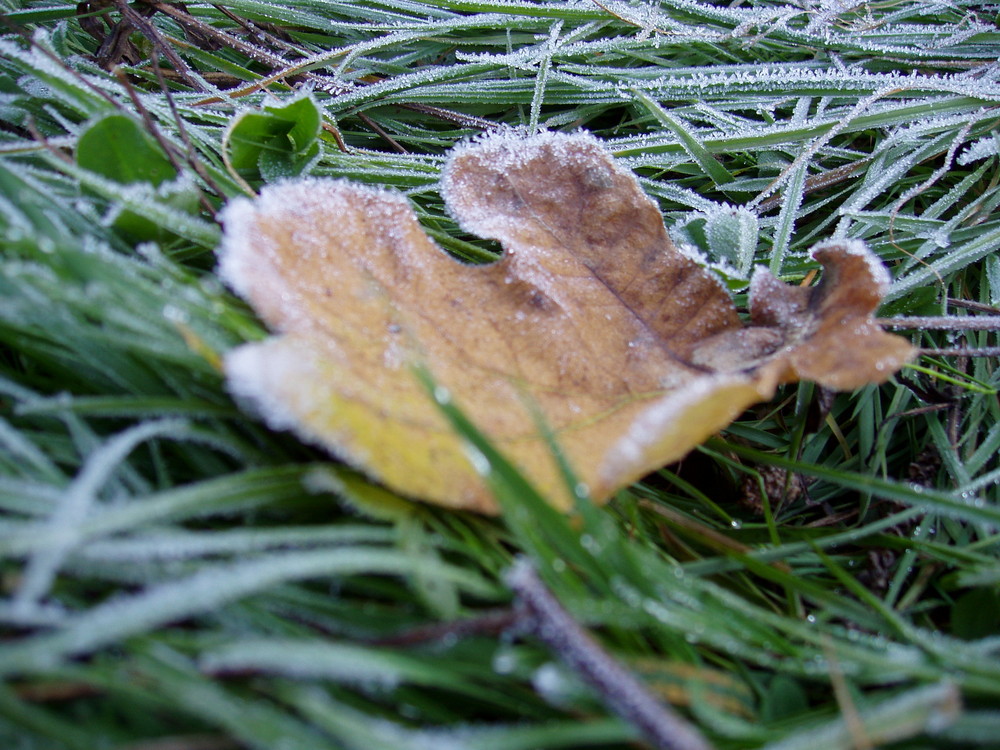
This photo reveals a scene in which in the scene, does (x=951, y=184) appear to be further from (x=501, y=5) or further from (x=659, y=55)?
(x=501, y=5)

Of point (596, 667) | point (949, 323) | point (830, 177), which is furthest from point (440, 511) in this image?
point (830, 177)

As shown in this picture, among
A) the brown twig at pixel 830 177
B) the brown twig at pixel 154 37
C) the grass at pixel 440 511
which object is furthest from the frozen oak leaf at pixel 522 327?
the brown twig at pixel 154 37

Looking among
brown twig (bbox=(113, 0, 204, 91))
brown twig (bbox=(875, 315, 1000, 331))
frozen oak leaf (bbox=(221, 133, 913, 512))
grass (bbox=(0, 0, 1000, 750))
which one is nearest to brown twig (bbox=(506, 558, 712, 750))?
grass (bbox=(0, 0, 1000, 750))

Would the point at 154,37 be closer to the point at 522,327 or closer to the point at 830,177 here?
the point at 522,327

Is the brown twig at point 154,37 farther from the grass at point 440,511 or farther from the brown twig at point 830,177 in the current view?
the brown twig at point 830,177

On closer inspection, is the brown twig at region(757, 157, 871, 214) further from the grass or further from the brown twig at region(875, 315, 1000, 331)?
the brown twig at region(875, 315, 1000, 331)

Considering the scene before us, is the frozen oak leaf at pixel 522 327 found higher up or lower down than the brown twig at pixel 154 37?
lower down
